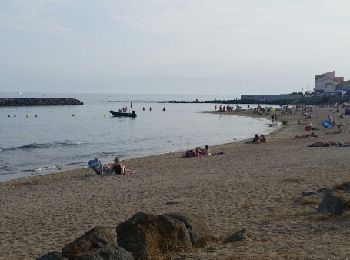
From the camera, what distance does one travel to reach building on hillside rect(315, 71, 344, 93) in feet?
389

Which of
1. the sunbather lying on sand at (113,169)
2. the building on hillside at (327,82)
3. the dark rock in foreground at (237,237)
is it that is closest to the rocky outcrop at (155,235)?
the dark rock in foreground at (237,237)

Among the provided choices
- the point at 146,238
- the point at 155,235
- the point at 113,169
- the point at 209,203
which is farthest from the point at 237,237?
the point at 113,169

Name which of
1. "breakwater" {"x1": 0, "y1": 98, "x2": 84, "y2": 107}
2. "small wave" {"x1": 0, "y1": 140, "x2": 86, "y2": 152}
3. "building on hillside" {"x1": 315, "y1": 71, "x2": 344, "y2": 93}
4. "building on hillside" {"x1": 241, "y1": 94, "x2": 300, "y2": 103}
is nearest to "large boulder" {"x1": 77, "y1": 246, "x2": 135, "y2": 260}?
"small wave" {"x1": 0, "y1": 140, "x2": 86, "y2": 152}

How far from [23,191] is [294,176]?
876cm

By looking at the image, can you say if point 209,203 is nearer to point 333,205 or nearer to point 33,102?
point 333,205

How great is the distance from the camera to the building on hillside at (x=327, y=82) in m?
119

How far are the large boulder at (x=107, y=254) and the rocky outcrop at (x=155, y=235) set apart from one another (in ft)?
2.45

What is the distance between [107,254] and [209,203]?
658cm

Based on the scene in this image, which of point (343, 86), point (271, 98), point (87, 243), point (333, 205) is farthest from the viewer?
point (271, 98)

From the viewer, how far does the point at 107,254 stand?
555 centimetres

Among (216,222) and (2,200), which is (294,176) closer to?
(216,222)

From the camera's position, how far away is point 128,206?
12281 millimetres

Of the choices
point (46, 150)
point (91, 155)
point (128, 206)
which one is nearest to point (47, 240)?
point (128, 206)

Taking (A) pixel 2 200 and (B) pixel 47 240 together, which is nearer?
(B) pixel 47 240
